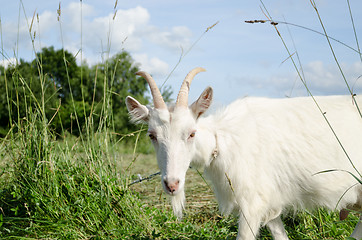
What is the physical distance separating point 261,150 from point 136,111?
1162 millimetres

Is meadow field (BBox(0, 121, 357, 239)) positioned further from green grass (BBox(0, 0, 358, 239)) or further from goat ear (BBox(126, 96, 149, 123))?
goat ear (BBox(126, 96, 149, 123))

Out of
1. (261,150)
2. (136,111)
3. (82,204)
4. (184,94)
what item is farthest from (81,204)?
(261,150)

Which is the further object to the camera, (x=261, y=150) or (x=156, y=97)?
(x=261, y=150)

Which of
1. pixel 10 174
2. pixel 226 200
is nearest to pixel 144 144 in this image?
pixel 10 174

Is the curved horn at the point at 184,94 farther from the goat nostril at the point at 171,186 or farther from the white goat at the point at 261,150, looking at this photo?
the goat nostril at the point at 171,186

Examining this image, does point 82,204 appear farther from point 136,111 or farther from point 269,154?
point 269,154

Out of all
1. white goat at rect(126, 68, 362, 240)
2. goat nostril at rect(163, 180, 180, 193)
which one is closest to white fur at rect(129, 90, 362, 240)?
white goat at rect(126, 68, 362, 240)

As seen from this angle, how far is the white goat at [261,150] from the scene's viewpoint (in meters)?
3.05

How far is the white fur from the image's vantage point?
312 cm

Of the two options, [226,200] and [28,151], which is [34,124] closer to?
[28,151]

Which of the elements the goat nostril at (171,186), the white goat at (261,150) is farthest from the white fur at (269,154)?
the goat nostril at (171,186)

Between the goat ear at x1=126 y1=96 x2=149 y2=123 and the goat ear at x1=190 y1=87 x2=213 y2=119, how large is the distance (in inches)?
15.8

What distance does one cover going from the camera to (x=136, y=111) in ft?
10.6

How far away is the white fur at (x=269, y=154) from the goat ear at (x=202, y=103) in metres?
0.02
